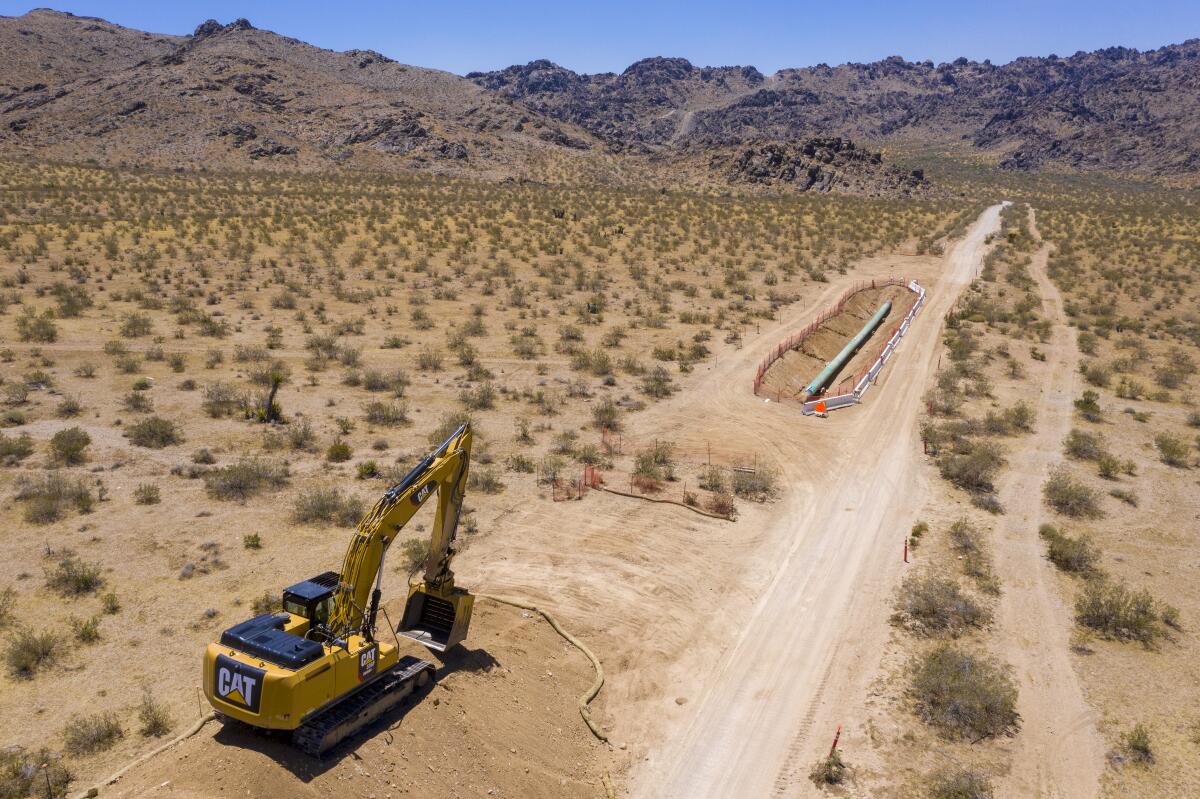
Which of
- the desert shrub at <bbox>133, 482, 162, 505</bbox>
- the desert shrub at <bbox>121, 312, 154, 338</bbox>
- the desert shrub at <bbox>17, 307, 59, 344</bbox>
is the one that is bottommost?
the desert shrub at <bbox>133, 482, 162, 505</bbox>

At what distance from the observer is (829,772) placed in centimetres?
1122

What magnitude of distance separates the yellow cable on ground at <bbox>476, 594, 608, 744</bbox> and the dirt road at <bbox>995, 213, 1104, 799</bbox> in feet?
20.0

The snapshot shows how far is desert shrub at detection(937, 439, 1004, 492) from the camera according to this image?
21484 millimetres

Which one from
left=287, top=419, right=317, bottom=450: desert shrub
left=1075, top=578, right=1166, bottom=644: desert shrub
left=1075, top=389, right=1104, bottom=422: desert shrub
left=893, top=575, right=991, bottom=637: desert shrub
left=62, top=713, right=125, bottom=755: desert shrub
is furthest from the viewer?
left=1075, top=389, right=1104, bottom=422: desert shrub

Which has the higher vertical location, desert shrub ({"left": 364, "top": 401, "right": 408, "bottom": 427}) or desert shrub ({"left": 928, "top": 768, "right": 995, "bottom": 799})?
desert shrub ({"left": 364, "top": 401, "right": 408, "bottom": 427})

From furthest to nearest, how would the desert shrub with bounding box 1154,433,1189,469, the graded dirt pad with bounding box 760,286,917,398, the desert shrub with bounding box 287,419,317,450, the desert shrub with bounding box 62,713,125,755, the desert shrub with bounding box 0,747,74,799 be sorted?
1. the graded dirt pad with bounding box 760,286,917,398
2. the desert shrub with bounding box 1154,433,1189,469
3. the desert shrub with bounding box 287,419,317,450
4. the desert shrub with bounding box 62,713,125,755
5. the desert shrub with bounding box 0,747,74,799

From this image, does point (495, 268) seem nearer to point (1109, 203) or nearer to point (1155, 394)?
point (1155, 394)

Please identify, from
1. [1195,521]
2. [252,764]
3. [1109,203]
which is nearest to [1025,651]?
[1195,521]

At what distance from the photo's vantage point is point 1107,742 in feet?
39.1

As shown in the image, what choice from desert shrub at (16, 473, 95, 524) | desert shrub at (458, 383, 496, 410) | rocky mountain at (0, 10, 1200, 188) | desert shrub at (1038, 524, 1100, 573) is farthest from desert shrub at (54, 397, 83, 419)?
rocky mountain at (0, 10, 1200, 188)

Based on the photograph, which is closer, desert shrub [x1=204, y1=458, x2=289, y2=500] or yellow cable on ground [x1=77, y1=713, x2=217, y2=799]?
yellow cable on ground [x1=77, y1=713, x2=217, y2=799]

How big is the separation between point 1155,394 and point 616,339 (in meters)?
21.8

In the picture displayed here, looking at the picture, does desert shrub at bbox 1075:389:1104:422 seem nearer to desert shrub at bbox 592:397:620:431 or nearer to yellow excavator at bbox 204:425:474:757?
desert shrub at bbox 592:397:620:431

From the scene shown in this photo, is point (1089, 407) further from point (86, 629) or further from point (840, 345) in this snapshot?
point (86, 629)
